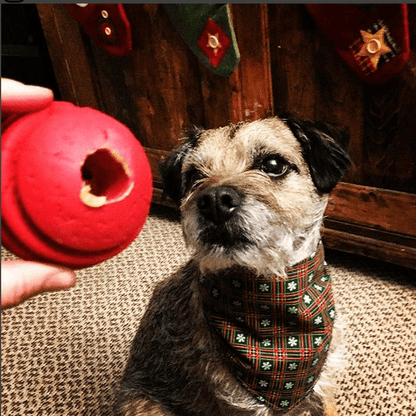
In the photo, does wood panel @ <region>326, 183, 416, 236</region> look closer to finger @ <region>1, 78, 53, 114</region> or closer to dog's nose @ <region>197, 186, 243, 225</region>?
dog's nose @ <region>197, 186, 243, 225</region>

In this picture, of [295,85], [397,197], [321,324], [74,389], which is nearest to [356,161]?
[397,197]

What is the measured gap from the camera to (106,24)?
2086 millimetres

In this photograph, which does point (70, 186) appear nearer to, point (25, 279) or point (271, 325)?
point (25, 279)

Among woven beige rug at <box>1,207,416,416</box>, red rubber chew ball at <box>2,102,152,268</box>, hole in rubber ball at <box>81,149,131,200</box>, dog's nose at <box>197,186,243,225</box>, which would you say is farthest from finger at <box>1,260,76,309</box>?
woven beige rug at <box>1,207,416,416</box>

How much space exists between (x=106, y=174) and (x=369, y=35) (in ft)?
3.94

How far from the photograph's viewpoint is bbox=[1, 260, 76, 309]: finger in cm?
57

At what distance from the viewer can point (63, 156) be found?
0.54m

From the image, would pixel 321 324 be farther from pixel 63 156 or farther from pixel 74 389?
pixel 74 389

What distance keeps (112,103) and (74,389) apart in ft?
5.16

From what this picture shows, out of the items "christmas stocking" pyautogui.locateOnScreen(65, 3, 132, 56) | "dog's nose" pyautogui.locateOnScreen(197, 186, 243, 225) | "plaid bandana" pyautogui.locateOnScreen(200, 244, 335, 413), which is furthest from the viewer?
"christmas stocking" pyautogui.locateOnScreen(65, 3, 132, 56)

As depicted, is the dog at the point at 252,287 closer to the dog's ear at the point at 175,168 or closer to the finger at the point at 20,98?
the dog's ear at the point at 175,168

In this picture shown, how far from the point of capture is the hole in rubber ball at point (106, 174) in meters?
0.59

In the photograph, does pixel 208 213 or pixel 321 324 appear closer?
pixel 208 213

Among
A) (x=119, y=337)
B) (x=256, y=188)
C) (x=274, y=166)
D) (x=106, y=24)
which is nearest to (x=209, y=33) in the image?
(x=106, y=24)
